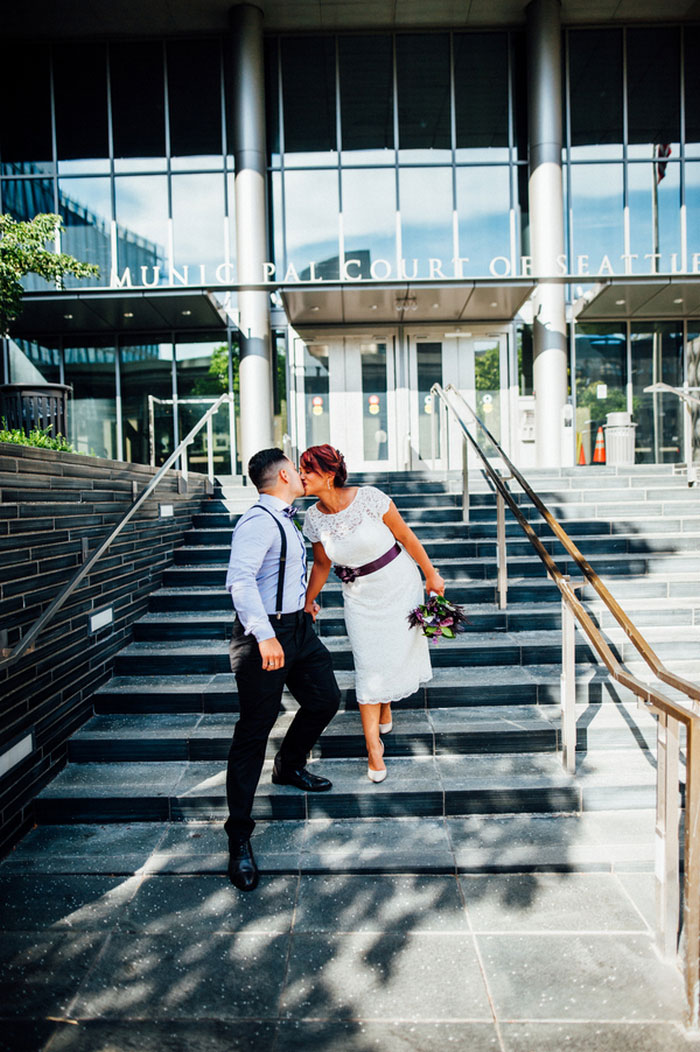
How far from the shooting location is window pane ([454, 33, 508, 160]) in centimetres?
1272

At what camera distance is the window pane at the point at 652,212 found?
12703 millimetres

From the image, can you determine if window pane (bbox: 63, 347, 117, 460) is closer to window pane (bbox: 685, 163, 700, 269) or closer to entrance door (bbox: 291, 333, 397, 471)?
entrance door (bbox: 291, 333, 397, 471)

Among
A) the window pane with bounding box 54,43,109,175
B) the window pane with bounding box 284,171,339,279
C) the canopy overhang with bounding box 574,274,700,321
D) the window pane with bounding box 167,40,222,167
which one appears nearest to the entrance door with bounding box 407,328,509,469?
the canopy overhang with bounding box 574,274,700,321

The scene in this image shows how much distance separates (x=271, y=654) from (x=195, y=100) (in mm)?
13034

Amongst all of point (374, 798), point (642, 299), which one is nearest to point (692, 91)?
point (642, 299)

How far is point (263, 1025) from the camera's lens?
7.43 feet

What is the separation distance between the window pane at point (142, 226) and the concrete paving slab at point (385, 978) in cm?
1215

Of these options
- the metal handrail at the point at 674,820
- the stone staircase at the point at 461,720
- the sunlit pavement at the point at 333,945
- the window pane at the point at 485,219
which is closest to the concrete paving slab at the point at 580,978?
the sunlit pavement at the point at 333,945

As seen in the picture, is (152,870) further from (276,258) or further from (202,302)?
(276,258)

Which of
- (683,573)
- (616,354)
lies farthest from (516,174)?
(683,573)

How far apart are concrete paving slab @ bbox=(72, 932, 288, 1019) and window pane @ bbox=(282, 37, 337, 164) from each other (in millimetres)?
13123

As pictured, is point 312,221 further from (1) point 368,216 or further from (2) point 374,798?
(2) point 374,798

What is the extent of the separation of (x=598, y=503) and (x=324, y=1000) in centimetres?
572

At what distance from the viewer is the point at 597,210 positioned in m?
12.7
